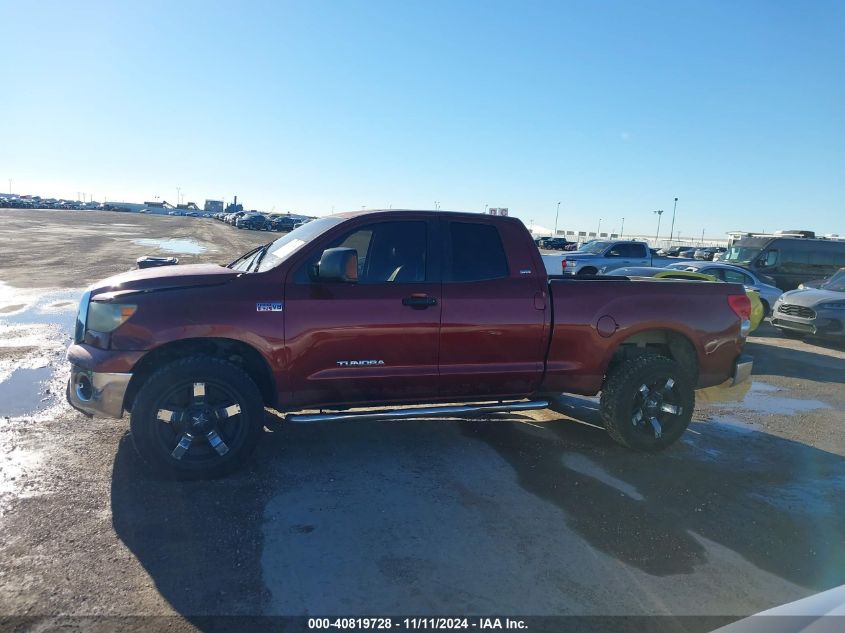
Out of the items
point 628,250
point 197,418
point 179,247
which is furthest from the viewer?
point 179,247

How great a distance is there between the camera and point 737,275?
14578 mm

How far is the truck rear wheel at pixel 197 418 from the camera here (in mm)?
4043

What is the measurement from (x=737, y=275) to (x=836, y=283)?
2.11 metres

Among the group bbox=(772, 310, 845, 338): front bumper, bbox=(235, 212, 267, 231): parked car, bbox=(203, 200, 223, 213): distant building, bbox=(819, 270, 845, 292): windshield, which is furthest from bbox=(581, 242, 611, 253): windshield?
bbox=(203, 200, 223, 213): distant building

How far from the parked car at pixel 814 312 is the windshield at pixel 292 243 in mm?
10924

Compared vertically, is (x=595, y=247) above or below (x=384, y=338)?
above

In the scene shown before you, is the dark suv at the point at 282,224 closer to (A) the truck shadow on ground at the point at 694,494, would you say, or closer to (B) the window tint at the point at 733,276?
(B) the window tint at the point at 733,276

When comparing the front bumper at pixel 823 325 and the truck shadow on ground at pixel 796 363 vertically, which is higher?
the front bumper at pixel 823 325

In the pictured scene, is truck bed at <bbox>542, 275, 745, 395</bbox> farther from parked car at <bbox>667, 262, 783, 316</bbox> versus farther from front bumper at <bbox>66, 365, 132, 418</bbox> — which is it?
parked car at <bbox>667, 262, 783, 316</bbox>

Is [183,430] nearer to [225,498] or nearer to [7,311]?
[225,498]

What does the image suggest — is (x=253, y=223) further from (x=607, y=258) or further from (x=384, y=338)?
(x=384, y=338)

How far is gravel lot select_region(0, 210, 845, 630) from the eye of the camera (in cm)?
303

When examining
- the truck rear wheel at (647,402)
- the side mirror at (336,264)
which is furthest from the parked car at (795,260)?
the side mirror at (336,264)

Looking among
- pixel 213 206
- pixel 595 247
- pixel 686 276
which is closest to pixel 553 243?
pixel 595 247
